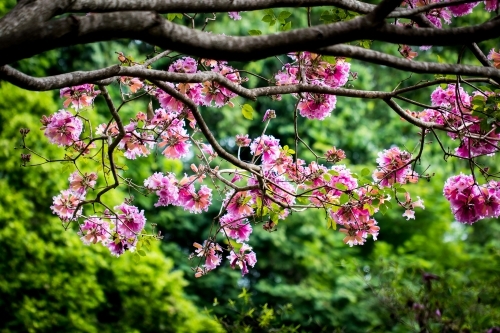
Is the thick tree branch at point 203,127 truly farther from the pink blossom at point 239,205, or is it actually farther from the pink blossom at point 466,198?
the pink blossom at point 466,198

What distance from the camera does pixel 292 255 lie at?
30.4ft

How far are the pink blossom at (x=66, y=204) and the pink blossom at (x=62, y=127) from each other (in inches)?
12.7

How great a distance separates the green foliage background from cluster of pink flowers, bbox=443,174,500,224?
1765 mm

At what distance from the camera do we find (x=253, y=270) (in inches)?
394

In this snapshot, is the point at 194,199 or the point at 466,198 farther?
the point at 194,199

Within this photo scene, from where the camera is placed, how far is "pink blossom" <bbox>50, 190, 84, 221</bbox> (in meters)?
3.36

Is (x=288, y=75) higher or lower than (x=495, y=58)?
higher

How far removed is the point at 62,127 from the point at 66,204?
1.50 ft

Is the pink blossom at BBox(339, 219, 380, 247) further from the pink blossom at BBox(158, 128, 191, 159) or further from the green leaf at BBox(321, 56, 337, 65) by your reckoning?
the pink blossom at BBox(158, 128, 191, 159)

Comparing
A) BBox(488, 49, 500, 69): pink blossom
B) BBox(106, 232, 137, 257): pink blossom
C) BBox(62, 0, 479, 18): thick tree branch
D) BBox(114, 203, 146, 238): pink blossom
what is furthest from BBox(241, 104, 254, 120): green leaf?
BBox(488, 49, 500, 69): pink blossom

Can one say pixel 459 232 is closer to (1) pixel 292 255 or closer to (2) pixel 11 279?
(1) pixel 292 255

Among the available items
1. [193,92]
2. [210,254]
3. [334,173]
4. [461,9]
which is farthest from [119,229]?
[461,9]

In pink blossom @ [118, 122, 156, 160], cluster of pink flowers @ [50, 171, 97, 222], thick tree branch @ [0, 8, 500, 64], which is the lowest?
thick tree branch @ [0, 8, 500, 64]

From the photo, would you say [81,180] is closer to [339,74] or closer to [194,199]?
[194,199]
